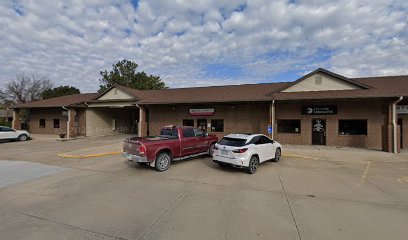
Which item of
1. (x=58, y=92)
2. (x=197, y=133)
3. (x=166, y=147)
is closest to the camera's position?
(x=166, y=147)

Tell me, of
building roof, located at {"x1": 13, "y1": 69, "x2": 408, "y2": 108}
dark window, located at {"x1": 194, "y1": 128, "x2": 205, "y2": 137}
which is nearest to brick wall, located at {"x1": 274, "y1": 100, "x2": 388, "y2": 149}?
building roof, located at {"x1": 13, "y1": 69, "x2": 408, "y2": 108}

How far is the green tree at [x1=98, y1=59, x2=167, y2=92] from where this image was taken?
49.6 meters

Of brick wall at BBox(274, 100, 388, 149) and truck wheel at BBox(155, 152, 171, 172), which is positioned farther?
brick wall at BBox(274, 100, 388, 149)

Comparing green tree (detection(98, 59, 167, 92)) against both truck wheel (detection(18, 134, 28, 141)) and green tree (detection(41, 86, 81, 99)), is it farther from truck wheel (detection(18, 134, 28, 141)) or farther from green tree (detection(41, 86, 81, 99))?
truck wheel (detection(18, 134, 28, 141))

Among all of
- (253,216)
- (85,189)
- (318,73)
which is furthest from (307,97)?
(85,189)

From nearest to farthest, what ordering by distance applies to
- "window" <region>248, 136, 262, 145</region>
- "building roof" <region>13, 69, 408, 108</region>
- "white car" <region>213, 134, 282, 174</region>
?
"white car" <region>213, 134, 282, 174</region> → "window" <region>248, 136, 262, 145</region> → "building roof" <region>13, 69, 408, 108</region>

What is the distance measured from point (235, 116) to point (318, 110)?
6391 millimetres

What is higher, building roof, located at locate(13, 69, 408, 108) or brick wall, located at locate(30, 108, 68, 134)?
building roof, located at locate(13, 69, 408, 108)

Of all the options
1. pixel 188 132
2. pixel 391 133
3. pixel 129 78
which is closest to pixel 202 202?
pixel 188 132

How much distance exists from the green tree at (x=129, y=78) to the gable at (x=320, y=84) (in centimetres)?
3664

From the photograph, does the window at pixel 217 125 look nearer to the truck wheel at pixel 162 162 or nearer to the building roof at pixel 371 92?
the building roof at pixel 371 92

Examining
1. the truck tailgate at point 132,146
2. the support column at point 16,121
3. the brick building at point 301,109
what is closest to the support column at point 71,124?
the brick building at point 301,109

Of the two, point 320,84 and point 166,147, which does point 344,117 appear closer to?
point 320,84

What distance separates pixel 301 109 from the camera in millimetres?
17688
